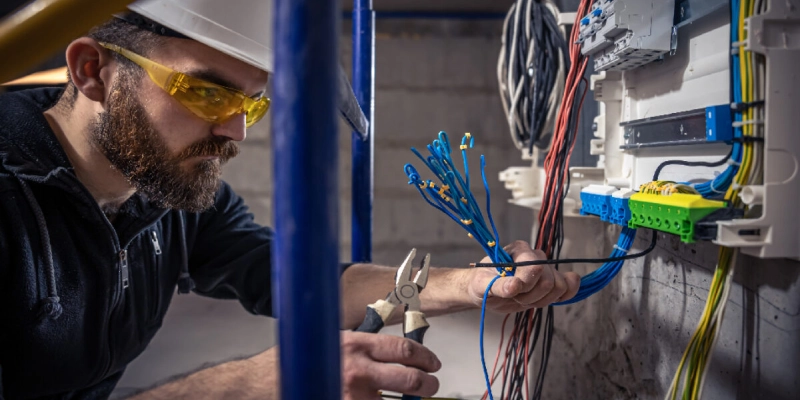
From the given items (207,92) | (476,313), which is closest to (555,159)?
(207,92)

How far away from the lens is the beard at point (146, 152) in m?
0.99

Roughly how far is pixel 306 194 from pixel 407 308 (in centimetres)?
47

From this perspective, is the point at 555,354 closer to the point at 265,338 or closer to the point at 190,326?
the point at 265,338

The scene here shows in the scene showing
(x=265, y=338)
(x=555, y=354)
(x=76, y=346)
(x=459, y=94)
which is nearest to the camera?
(x=76, y=346)

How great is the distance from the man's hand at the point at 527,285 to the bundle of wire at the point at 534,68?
2.24 feet

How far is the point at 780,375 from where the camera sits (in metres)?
0.65

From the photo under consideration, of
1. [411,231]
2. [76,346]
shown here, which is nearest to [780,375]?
[76,346]

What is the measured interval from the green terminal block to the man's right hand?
0.32 m

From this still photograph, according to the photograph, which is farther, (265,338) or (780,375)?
(265,338)

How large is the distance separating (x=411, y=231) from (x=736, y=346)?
8.41 feet

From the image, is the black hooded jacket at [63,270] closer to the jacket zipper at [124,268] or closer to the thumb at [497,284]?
the jacket zipper at [124,268]

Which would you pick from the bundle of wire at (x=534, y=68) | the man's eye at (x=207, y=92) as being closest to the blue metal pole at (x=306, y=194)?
the man's eye at (x=207, y=92)

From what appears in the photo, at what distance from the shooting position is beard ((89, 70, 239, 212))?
0.99 meters

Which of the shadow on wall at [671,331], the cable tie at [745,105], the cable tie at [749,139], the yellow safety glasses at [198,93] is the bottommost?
the shadow on wall at [671,331]
